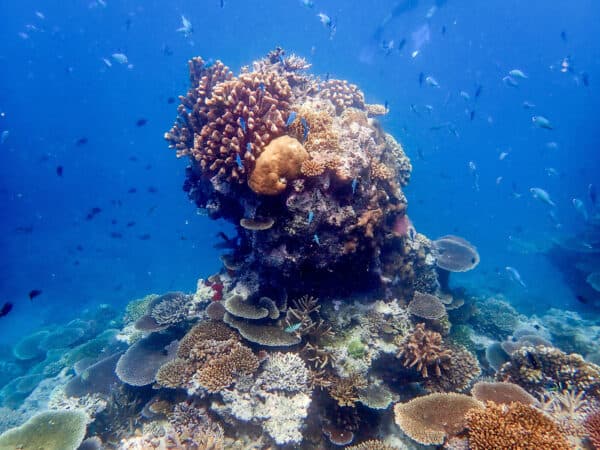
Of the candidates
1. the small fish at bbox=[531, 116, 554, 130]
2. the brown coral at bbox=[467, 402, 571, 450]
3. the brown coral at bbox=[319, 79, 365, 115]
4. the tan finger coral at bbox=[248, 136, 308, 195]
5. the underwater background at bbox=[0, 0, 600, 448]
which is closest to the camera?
the brown coral at bbox=[467, 402, 571, 450]

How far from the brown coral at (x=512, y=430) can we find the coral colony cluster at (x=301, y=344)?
0.10 feet

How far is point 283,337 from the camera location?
6.01m

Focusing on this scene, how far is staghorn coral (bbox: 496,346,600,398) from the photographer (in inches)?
219

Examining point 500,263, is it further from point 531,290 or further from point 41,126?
point 41,126

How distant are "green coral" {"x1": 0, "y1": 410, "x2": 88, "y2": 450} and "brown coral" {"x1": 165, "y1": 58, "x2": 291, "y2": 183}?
5.47 meters

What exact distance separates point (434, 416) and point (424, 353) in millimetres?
1247

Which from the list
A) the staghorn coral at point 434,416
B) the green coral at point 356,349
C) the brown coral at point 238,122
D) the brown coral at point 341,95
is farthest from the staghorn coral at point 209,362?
the brown coral at point 341,95

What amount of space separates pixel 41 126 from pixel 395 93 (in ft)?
271

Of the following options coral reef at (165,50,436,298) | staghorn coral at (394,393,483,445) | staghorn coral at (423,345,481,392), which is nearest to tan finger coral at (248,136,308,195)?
coral reef at (165,50,436,298)

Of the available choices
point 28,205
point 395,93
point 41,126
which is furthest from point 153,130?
point 395,93

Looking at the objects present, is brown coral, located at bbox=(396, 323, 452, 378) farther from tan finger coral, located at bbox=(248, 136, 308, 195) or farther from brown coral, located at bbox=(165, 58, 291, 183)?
brown coral, located at bbox=(165, 58, 291, 183)

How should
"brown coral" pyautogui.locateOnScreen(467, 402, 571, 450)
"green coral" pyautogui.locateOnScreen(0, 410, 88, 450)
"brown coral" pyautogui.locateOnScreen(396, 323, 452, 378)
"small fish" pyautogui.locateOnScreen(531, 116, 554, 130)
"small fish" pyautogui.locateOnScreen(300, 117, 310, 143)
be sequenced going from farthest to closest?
"small fish" pyautogui.locateOnScreen(531, 116, 554, 130) → "small fish" pyautogui.locateOnScreen(300, 117, 310, 143) → "brown coral" pyautogui.locateOnScreen(396, 323, 452, 378) → "green coral" pyautogui.locateOnScreen(0, 410, 88, 450) → "brown coral" pyautogui.locateOnScreen(467, 402, 571, 450)

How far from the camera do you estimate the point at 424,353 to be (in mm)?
6102

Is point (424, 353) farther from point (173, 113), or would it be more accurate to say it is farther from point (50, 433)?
point (173, 113)
